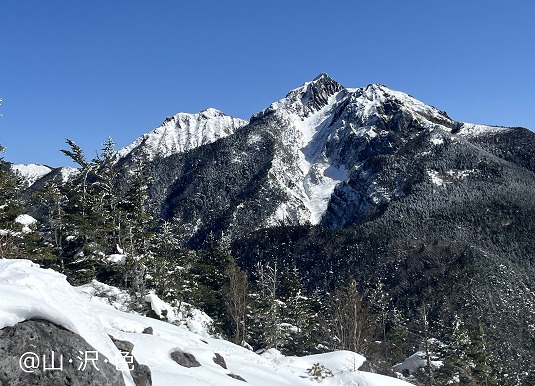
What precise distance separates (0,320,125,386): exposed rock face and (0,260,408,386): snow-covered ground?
0.22 metres

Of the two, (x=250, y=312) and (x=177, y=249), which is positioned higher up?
(x=177, y=249)

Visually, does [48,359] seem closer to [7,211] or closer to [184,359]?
[184,359]

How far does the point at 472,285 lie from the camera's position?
13662 cm

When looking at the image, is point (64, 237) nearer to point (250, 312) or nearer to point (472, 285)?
point (250, 312)

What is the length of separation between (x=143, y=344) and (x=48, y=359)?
7.60 metres

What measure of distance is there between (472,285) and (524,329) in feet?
76.5

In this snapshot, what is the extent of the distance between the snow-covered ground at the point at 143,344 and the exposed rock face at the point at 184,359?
23 cm

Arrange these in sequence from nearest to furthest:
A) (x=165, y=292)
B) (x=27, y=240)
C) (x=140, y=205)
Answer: (x=27, y=240) < (x=140, y=205) < (x=165, y=292)

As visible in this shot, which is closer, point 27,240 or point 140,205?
point 27,240

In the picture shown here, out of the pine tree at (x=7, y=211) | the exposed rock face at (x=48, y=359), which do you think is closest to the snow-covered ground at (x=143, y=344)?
the exposed rock face at (x=48, y=359)

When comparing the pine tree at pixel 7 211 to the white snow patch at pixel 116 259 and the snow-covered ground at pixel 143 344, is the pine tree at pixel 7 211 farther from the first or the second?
the white snow patch at pixel 116 259

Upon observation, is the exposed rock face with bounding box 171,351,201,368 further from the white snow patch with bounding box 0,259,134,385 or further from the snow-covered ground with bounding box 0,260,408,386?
the white snow patch with bounding box 0,259,134,385

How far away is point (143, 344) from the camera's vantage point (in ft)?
47.2

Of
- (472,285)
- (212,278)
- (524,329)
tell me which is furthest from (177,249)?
(472,285)
